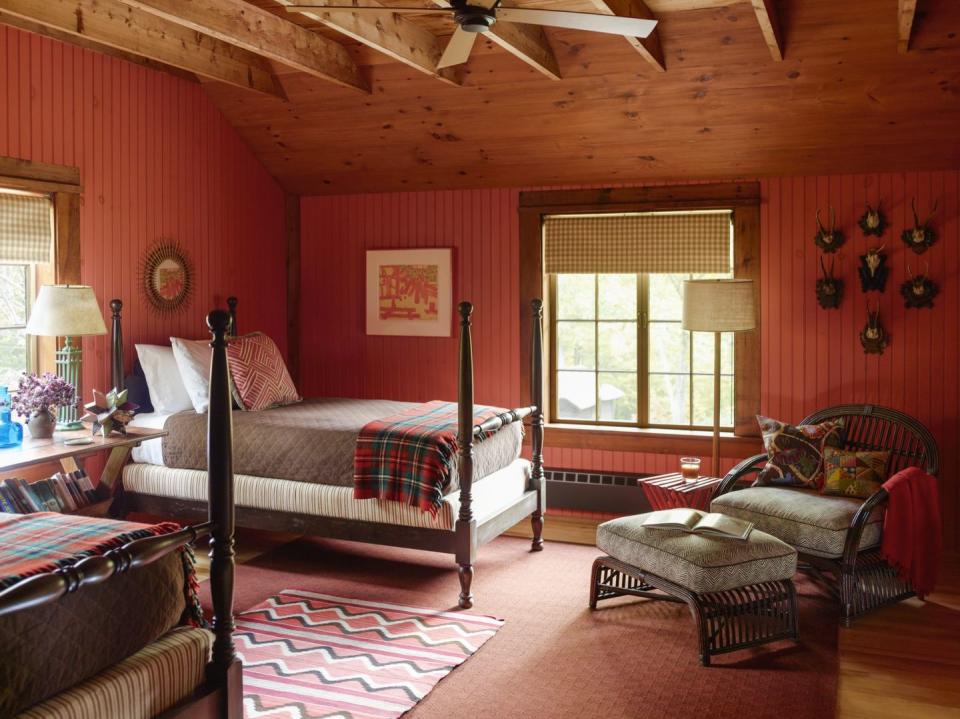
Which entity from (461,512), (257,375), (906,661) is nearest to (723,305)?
(461,512)

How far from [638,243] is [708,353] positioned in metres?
0.81

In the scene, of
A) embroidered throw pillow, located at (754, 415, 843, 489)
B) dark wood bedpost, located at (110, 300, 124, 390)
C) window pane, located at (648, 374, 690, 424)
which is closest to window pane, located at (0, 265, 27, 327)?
dark wood bedpost, located at (110, 300, 124, 390)

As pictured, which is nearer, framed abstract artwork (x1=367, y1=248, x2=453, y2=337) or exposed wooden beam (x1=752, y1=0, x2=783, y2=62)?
exposed wooden beam (x1=752, y1=0, x2=783, y2=62)

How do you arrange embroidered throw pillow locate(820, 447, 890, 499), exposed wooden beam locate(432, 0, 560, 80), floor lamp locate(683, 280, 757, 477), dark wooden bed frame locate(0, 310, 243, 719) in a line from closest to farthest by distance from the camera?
dark wooden bed frame locate(0, 310, 243, 719) → exposed wooden beam locate(432, 0, 560, 80) → embroidered throw pillow locate(820, 447, 890, 499) → floor lamp locate(683, 280, 757, 477)

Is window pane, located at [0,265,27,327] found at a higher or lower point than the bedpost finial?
higher

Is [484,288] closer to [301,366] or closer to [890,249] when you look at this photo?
[301,366]

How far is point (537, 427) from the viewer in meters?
5.24

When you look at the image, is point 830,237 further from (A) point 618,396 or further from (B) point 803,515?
(B) point 803,515

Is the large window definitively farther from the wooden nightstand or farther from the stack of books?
the stack of books

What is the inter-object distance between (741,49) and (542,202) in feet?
5.59

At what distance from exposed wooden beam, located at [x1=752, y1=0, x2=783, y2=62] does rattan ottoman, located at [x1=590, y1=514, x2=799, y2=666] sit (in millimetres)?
2193

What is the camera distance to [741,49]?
4.53m

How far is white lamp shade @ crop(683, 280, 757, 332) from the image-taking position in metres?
4.99

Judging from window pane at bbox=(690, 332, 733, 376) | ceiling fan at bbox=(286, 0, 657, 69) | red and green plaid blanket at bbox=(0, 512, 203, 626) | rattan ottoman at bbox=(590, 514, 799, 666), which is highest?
ceiling fan at bbox=(286, 0, 657, 69)
